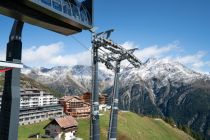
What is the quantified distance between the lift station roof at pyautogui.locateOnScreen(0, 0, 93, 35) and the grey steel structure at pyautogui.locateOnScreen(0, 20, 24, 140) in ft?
5.00

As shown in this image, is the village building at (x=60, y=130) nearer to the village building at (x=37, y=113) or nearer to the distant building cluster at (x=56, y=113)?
the distant building cluster at (x=56, y=113)

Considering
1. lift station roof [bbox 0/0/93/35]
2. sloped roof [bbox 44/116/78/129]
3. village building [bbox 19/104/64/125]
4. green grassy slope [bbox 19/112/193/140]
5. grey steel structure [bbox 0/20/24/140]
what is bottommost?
green grassy slope [bbox 19/112/193/140]

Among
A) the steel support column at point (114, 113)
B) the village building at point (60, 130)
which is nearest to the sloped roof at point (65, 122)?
the village building at point (60, 130)

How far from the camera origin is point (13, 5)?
24891mm

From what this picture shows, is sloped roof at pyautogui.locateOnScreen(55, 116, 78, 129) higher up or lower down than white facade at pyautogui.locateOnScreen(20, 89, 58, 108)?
lower down

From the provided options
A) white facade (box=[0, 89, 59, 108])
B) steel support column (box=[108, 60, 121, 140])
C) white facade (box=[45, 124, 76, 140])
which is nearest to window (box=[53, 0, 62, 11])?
steel support column (box=[108, 60, 121, 140])

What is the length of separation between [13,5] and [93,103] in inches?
553

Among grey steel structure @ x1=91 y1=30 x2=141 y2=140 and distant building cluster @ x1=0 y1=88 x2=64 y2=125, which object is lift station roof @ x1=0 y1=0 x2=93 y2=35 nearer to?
grey steel structure @ x1=91 y1=30 x2=141 y2=140

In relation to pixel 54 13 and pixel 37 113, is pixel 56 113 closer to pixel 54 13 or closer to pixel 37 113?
pixel 37 113

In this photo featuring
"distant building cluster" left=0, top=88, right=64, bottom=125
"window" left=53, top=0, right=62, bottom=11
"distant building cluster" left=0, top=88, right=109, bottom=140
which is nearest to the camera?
"window" left=53, top=0, right=62, bottom=11

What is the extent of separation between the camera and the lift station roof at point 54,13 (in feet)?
82.5

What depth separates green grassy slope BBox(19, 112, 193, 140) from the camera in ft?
386

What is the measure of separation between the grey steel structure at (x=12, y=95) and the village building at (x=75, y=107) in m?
121

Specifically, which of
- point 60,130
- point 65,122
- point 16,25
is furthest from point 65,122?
point 16,25
